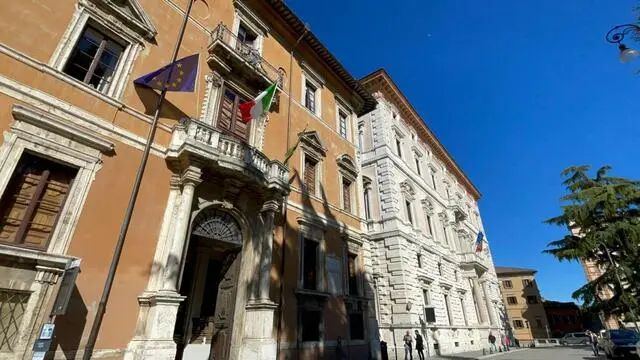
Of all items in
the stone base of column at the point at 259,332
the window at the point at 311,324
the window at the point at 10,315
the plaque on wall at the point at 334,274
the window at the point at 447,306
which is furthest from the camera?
the window at the point at 447,306

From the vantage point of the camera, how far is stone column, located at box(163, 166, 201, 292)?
6965 mm

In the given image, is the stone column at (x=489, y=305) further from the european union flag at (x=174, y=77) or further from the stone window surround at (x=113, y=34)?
the stone window surround at (x=113, y=34)

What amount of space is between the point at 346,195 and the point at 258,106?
6.74 m

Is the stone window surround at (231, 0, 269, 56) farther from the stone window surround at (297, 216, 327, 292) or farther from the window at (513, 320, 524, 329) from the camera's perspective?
the window at (513, 320, 524, 329)

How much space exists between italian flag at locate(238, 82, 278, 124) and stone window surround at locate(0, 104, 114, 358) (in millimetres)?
4127

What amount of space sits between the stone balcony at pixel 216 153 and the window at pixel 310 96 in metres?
5.68

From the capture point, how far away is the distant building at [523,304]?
166ft

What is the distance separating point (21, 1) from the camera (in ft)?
21.6

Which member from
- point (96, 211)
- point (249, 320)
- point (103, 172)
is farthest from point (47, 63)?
point (249, 320)

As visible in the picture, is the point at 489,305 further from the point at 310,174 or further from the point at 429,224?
the point at 310,174

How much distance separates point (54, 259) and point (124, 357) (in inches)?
95.3

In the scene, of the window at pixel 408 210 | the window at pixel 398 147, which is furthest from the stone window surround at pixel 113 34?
the window at pixel 398 147

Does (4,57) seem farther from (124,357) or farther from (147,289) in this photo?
(124,357)

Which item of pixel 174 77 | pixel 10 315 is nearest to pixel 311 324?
pixel 10 315
